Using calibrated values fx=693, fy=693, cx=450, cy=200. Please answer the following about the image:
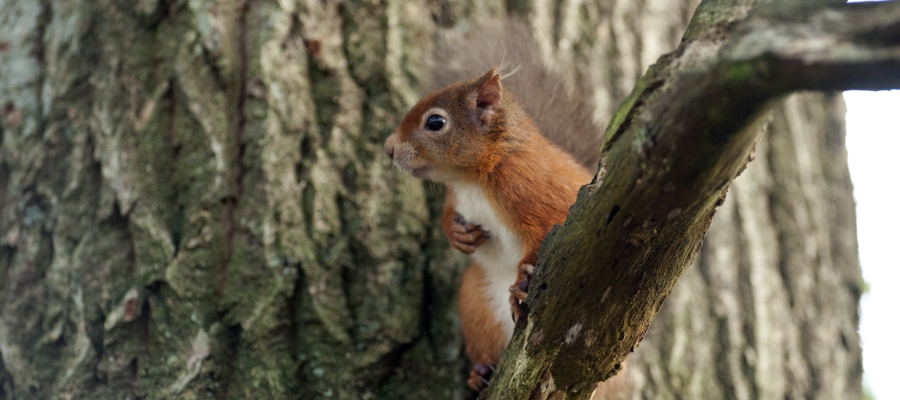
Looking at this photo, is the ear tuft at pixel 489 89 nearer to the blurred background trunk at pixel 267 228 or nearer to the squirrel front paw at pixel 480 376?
the blurred background trunk at pixel 267 228

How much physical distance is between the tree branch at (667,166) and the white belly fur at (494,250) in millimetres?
581

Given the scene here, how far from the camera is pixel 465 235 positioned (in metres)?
1.98

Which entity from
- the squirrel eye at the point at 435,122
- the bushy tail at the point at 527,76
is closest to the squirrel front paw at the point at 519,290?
the squirrel eye at the point at 435,122

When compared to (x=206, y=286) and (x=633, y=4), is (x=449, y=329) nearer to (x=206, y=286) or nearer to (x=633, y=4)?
(x=206, y=286)

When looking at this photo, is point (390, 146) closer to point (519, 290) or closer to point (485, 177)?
point (485, 177)

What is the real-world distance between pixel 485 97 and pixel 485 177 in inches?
9.3

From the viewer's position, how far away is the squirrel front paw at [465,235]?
198 cm

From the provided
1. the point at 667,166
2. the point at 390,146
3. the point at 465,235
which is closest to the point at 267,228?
the point at 390,146

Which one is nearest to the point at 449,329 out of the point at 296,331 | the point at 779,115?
the point at 296,331

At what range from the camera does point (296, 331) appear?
1925 millimetres

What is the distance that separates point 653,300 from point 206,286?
1256 mm

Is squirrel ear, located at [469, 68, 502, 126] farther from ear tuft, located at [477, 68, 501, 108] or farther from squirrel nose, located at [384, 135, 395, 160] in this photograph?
squirrel nose, located at [384, 135, 395, 160]

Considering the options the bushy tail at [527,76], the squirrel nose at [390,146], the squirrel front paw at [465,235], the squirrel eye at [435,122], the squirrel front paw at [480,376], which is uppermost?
the bushy tail at [527,76]

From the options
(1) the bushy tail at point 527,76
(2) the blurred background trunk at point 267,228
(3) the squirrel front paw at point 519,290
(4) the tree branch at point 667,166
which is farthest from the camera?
(1) the bushy tail at point 527,76
